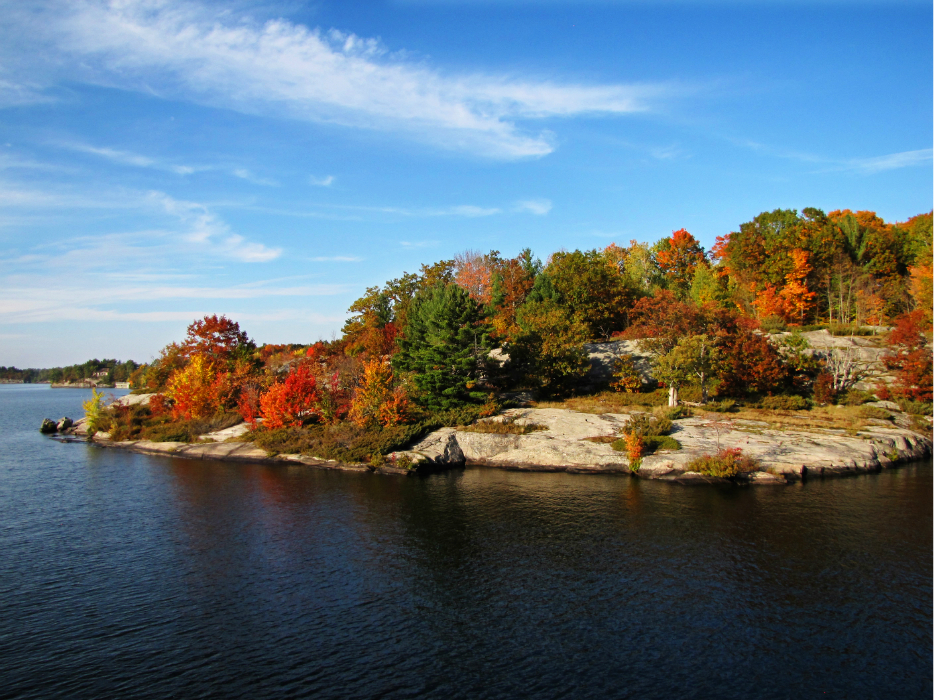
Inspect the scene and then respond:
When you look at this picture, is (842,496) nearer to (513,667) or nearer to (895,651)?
(895,651)

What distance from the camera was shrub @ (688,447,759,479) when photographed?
Result: 36.8 meters

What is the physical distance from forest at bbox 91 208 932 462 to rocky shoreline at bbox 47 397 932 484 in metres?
2.46

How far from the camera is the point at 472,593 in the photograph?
21.4 metres

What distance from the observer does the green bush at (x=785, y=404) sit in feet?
165

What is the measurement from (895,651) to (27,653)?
2779 cm

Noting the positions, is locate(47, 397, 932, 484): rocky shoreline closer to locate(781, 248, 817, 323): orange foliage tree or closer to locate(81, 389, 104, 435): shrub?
locate(81, 389, 104, 435): shrub

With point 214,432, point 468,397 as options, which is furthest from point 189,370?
point 468,397

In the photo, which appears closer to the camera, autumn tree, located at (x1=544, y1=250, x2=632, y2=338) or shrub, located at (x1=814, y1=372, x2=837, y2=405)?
shrub, located at (x1=814, y1=372, x2=837, y2=405)

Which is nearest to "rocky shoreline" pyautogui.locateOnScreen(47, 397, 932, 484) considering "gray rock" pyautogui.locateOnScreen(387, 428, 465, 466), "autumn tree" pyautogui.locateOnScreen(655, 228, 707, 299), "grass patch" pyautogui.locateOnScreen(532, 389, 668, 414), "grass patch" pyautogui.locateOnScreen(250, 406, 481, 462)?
"gray rock" pyautogui.locateOnScreen(387, 428, 465, 466)

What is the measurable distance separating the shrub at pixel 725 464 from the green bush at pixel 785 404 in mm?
15334

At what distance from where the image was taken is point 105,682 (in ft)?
52.5

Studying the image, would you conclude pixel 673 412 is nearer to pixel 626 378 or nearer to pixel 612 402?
pixel 612 402

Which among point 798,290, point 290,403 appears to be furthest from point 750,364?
point 290,403

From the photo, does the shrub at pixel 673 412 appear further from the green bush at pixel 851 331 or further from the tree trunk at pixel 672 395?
the green bush at pixel 851 331
